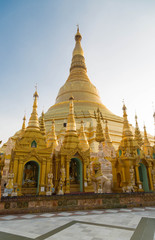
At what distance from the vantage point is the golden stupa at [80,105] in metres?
27.7

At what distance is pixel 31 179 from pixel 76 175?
4017 millimetres

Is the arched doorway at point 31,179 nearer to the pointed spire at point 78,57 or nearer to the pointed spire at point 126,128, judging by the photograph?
the pointed spire at point 126,128

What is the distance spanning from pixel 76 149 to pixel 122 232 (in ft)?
29.8

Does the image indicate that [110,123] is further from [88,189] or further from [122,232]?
[122,232]

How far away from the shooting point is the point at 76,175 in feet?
49.6

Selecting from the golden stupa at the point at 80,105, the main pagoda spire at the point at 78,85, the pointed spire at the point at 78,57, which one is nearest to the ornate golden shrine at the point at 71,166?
the golden stupa at the point at 80,105

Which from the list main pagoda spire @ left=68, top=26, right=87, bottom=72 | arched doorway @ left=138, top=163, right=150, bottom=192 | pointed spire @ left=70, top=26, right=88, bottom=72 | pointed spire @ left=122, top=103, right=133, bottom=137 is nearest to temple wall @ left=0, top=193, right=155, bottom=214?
arched doorway @ left=138, top=163, right=150, bottom=192

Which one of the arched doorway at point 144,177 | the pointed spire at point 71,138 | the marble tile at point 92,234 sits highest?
the pointed spire at point 71,138

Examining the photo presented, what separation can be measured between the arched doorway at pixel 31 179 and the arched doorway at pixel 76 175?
297cm

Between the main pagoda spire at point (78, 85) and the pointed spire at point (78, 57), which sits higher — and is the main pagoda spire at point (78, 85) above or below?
below

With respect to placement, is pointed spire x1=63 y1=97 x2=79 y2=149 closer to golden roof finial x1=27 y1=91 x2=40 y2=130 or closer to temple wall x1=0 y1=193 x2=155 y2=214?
golden roof finial x1=27 y1=91 x2=40 y2=130

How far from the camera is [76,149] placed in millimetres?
14148

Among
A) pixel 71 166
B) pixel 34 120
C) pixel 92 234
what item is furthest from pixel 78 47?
pixel 92 234

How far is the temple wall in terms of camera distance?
8.56 metres
